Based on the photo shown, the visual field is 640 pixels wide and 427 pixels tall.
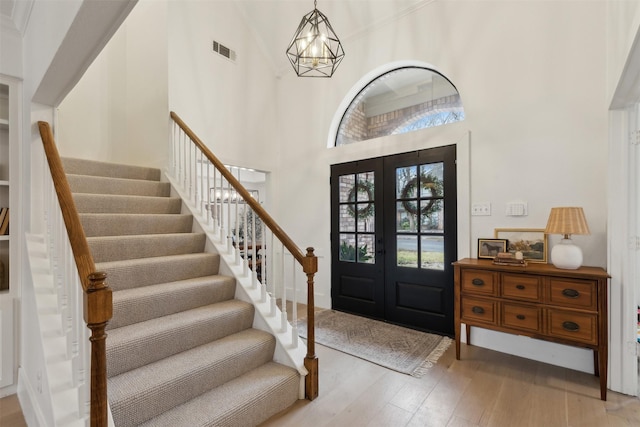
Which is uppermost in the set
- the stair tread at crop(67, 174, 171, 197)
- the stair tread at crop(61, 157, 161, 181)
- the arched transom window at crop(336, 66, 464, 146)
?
the arched transom window at crop(336, 66, 464, 146)

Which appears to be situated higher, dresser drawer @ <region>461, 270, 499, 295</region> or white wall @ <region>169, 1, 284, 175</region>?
white wall @ <region>169, 1, 284, 175</region>

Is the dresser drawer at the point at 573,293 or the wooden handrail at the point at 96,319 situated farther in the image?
the dresser drawer at the point at 573,293

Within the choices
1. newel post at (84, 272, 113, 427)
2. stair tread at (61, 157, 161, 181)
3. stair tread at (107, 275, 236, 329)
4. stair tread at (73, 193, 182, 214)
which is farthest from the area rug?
stair tread at (61, 157, 161, 181)

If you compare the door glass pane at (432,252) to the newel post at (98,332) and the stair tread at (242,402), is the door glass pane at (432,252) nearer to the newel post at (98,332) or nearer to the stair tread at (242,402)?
the stair tread at (242,402)

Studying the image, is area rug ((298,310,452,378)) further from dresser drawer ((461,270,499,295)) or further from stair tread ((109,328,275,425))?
stair tread ((109,328,275,425))

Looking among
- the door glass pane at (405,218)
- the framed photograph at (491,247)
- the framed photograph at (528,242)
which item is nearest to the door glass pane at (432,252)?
the door glass pane at (405,218)

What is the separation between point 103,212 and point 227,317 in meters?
1.63

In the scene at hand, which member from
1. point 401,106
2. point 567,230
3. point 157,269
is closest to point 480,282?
point 567,230

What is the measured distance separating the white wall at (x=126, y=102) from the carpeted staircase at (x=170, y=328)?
967mm

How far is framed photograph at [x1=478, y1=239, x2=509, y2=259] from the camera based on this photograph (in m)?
2.94

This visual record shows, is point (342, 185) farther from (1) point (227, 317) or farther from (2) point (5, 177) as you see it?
(2) point (5, 177)

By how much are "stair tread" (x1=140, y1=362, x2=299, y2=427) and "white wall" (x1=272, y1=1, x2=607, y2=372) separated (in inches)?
81.9

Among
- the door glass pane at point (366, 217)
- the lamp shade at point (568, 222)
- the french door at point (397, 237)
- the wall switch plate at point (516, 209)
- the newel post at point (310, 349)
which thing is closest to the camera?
the newel post at point (310, 349)

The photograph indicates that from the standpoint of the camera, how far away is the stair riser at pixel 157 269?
2256 mm
